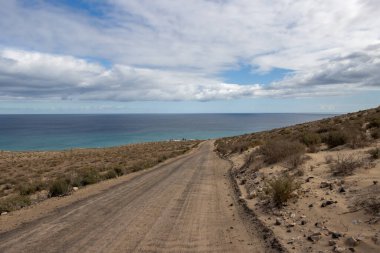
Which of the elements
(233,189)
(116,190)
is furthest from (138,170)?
(233,189)

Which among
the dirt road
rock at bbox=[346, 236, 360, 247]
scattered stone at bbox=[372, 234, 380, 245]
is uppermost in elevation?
scattered stone at bbox=[372, 234, 380, 245]

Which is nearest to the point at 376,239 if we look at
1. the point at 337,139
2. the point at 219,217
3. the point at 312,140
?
the point at 219,217

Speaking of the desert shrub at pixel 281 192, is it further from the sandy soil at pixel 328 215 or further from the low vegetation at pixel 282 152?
the low vegetation at pixel 282 152

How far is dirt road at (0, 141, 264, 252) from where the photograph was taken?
782 centimetres

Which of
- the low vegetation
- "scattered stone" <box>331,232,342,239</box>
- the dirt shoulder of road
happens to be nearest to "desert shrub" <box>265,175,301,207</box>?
"scattered stone" <box>331,232,342,239</box>

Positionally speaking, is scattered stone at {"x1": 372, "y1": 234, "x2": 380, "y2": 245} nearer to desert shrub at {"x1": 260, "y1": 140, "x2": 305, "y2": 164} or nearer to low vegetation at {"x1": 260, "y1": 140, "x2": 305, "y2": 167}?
low vegetation at {"x1": 260, "y1": 140, "x2": 305, "y2": 167}

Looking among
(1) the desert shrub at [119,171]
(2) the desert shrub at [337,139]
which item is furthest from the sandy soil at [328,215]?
(1) the desert shrub at [119,171]

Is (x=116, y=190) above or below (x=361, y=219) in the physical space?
below

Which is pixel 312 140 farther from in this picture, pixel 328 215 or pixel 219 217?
pixel 328 215

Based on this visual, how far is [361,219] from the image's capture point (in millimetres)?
7730

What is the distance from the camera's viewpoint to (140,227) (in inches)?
368

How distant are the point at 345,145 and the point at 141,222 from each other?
14240mm

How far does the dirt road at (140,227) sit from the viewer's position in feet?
25.6

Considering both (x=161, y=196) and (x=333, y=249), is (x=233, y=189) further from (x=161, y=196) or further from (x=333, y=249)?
(x=333, y=249)
